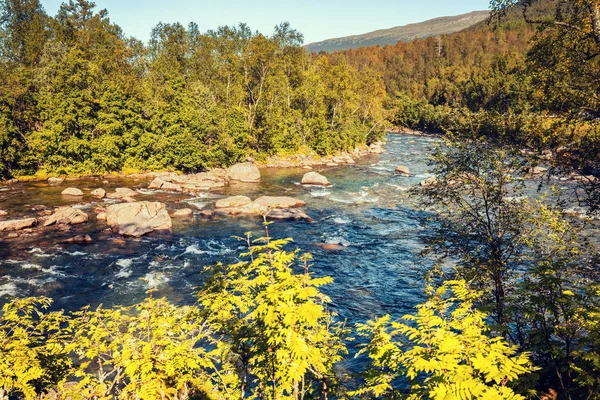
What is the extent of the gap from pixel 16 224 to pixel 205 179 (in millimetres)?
23335

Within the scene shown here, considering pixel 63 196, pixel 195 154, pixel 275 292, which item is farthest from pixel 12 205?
pixel 275 292

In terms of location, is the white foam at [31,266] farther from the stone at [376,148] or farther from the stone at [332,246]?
the stone at [376,148]

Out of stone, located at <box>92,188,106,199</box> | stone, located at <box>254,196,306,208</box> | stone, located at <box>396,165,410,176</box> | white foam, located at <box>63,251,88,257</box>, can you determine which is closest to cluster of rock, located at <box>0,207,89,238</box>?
white foam, located at <box>63,251,88,257</box>

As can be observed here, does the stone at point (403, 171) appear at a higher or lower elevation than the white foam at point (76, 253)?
lower

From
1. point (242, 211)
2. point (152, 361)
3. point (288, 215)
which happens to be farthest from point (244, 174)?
point (152, 361)

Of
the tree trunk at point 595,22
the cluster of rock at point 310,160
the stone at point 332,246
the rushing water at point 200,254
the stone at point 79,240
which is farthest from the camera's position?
the cluster of rock at point 310,160

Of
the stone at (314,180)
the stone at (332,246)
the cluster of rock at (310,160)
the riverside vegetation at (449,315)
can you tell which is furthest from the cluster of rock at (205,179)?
the stone at (332,246)

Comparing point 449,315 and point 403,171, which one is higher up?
point 449,315

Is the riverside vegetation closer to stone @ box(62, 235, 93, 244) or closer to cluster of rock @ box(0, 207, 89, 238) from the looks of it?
stone @ box(62, 235, 93, 244)

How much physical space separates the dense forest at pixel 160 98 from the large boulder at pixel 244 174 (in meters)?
5.87

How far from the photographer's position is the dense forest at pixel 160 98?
159ft

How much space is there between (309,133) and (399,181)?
27.4m

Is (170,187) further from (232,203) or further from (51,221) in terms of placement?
(51,221)

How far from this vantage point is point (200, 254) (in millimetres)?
26391
